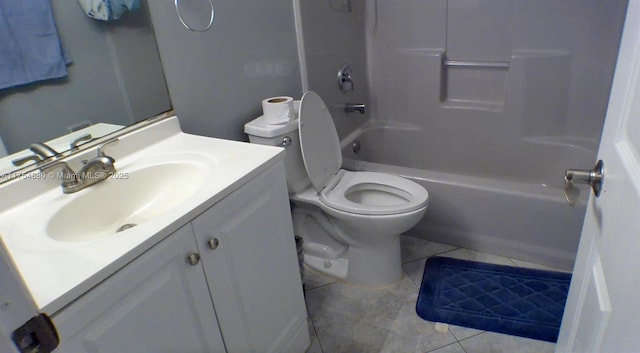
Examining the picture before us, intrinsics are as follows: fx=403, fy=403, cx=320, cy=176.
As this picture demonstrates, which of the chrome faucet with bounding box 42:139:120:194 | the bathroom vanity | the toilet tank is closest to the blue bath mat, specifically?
the bathroom vanity

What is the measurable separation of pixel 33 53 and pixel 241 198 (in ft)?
2.25

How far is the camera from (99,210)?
44.2 inches

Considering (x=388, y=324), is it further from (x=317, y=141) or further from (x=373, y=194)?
(x=317, y=141)

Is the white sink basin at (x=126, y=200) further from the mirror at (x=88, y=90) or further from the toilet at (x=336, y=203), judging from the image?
the toilet at (x=336, y=203)

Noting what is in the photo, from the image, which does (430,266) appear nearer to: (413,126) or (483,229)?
(483,229)

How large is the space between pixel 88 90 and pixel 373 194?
125 cm

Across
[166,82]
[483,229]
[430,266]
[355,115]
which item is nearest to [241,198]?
[166,82]

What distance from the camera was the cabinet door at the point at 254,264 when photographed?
1.05m

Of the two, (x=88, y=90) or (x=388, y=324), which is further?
(x=388, y=324)

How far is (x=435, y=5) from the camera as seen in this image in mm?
2383

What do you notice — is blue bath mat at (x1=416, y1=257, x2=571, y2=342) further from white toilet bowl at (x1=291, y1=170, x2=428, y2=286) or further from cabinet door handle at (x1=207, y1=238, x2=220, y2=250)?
cabinet door handle at (x1=207, y1=238, x2=220, y2=250)

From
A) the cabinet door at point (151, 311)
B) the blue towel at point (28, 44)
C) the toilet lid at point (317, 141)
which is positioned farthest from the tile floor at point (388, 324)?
the blue towel at point (28, 44)

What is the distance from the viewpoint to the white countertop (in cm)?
74

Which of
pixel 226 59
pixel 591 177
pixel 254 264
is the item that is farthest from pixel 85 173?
pixel 591 177
